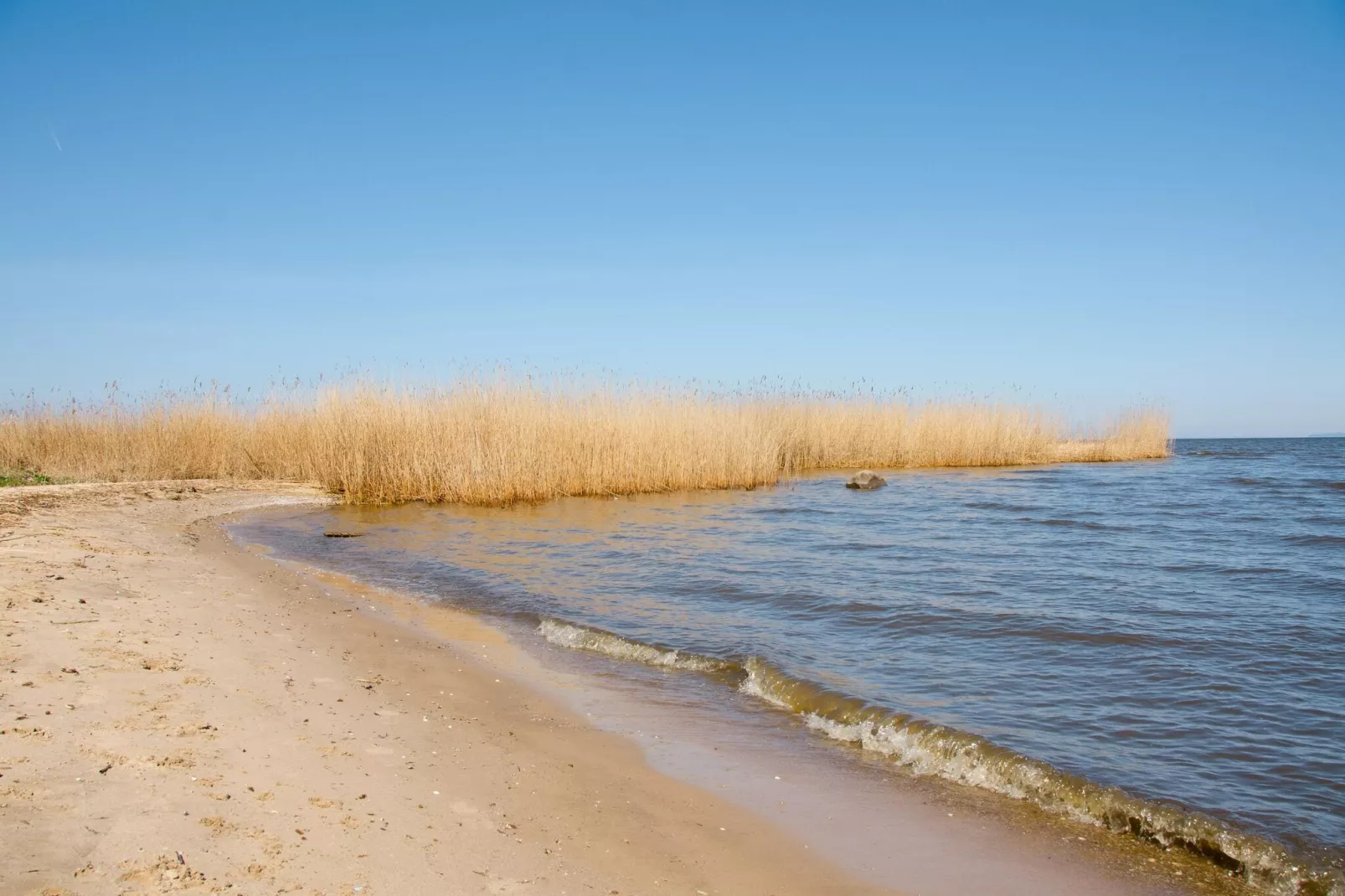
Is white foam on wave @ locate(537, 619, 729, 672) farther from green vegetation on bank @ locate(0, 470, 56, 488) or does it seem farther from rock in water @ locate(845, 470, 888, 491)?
rock in water @ locate(845, 470, 888, 491)

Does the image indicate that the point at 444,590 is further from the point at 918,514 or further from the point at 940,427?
the point at 940,427

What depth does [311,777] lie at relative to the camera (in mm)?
3035

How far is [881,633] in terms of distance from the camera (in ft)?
19.8

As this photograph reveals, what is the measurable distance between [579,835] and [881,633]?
12.0ft

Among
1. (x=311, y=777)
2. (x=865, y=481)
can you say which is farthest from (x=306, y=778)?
(x=865, y=481)

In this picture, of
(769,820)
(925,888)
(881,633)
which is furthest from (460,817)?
(881,633)

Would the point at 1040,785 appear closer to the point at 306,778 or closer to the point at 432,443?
the point at 306,778

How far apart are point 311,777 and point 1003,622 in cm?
507

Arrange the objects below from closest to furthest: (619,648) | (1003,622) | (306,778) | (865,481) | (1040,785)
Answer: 1. (306,778)
2. (1040,785)
3. (619,648)
4. (1003,622)
5. (865,481)

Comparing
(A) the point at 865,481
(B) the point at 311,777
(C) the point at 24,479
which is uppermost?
(C) the point at 24,479

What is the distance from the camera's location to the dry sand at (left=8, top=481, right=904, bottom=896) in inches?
94.0

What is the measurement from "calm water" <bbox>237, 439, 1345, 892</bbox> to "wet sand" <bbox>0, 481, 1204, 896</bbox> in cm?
100

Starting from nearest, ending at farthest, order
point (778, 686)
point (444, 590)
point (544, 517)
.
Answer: point (778, 686), point (444, 590), point (544, 517)

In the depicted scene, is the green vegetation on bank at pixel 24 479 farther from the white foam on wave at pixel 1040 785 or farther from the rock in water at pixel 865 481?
the rock in water at pixel 865 481
